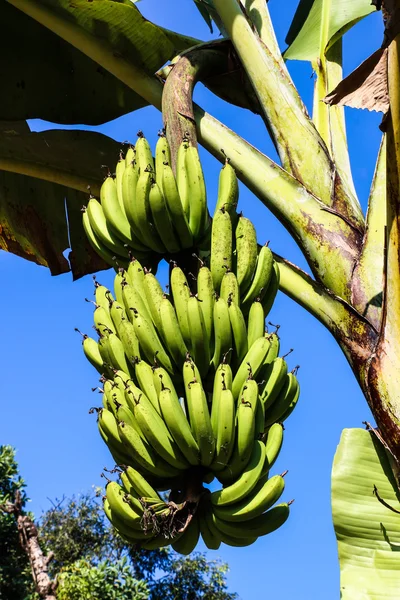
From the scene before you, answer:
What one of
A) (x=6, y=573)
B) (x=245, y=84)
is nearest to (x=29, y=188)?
(x=245, y=84)

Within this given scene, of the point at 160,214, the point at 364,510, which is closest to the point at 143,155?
the point at 160,214

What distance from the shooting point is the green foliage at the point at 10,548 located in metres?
8.57

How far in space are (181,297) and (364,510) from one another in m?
0.70

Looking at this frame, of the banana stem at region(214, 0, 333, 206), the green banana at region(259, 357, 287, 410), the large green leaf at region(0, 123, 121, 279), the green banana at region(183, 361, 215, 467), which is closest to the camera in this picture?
the green banana at region(183, 361, 215, 467)

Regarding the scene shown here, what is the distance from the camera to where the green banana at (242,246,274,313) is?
1.86 metres

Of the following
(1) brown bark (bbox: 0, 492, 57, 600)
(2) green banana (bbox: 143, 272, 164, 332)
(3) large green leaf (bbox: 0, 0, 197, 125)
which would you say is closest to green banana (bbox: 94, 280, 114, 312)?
(2) green banana (bbox: 143, 272, 164, 332)

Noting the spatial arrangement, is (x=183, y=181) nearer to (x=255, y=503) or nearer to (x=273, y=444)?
(x=273, y=444)

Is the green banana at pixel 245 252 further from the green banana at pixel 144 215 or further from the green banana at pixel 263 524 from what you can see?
the green banana at pixel 263 524

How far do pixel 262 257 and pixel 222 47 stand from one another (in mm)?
940

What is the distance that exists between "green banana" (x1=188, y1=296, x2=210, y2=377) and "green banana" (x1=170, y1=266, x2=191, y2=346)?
2 cm

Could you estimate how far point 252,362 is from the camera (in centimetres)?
166

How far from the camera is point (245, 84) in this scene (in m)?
2.55

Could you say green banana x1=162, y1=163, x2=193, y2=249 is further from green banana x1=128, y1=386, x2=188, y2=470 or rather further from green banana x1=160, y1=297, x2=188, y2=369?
green banana x1=128, y1=386, x2=188, y2=470

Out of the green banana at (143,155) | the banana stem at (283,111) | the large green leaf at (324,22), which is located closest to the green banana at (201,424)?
the green banana at (143,155)
